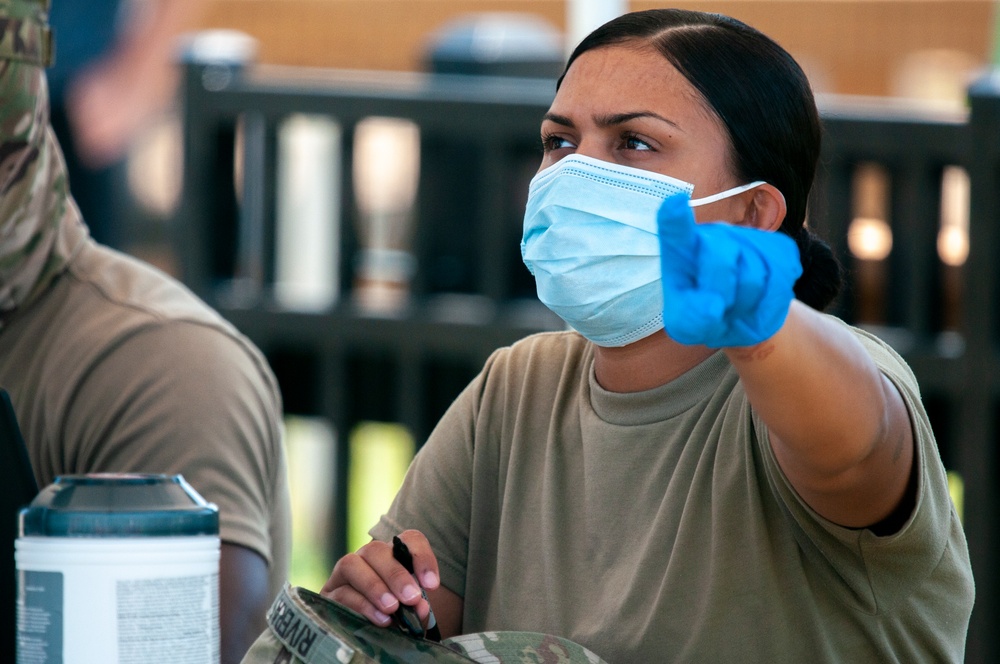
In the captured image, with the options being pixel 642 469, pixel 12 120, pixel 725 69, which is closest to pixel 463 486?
pixel 642 469

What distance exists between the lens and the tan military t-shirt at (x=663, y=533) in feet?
3.99

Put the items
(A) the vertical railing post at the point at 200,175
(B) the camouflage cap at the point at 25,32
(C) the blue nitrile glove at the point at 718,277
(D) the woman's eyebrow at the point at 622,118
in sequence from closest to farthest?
(C) the blue nitrile glove at the point at 718,277, (D) the woman's eyebrow at the point at 622,118, (B) the camouflage cap at the point at 25,32, (A) the vertical railing post at the point at 200,175

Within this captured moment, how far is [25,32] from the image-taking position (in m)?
1.67

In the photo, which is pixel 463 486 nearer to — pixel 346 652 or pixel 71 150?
pixel 346 652

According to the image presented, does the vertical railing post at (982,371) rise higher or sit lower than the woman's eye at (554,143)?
lower

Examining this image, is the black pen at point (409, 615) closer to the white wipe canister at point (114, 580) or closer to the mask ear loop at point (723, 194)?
the white wipe canister at point (114, 580)

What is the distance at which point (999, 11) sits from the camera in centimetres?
783

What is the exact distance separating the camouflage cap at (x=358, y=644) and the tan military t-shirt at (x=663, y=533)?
0.51 ft

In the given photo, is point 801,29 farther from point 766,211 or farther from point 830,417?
point 830,417

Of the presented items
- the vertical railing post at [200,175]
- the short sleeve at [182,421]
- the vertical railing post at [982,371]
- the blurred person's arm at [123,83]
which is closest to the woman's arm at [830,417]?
the short sleeve at [182,421]

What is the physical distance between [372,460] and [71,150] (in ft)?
3.80

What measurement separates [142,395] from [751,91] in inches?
33.7

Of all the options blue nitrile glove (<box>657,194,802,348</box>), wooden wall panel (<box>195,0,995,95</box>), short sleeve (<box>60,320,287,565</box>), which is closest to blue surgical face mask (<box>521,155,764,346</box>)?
Result: blue nitrile glove (<box>657,194,802,348</box>)

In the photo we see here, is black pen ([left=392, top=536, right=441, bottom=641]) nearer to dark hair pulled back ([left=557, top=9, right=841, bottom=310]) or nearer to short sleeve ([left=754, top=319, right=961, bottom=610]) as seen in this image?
short sleeve ([left=754, top=319, right=961, bottom=610])
